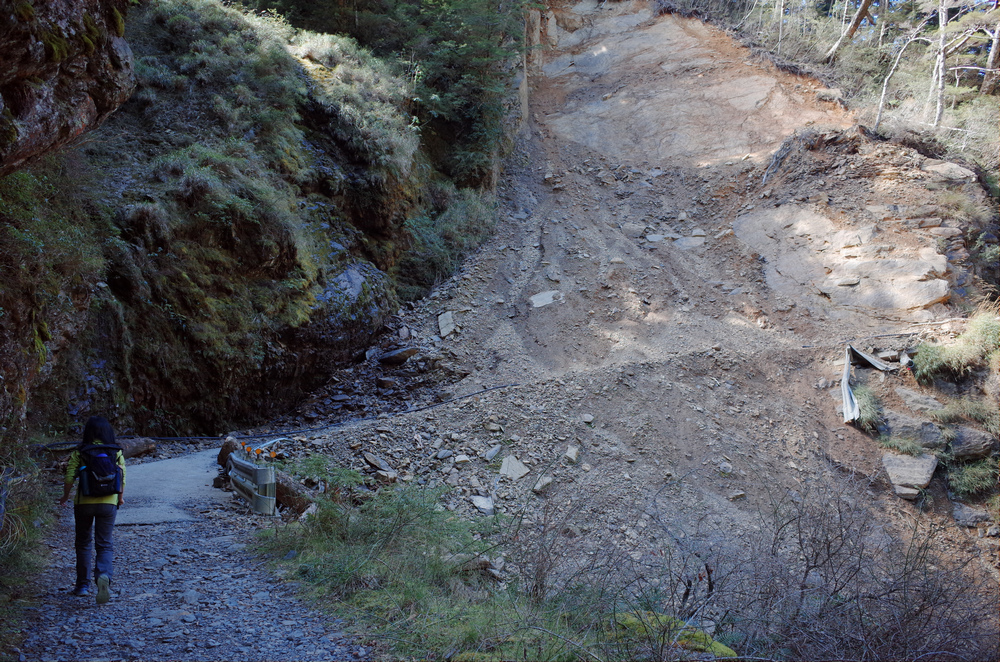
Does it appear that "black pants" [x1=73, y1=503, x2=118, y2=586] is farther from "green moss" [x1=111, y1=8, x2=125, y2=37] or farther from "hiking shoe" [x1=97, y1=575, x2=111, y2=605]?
"green moss" [x1=111, y1=8, x2=125, y2=37]

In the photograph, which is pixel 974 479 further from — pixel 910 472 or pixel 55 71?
pixel 55 71

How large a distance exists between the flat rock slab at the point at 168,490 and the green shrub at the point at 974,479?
33.6ft

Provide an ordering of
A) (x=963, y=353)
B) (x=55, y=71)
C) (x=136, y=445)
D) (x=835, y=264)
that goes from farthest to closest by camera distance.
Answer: (x=835, y=264) < (x=963, y=353) < (x=136, y=445) < (x=55, y=71)

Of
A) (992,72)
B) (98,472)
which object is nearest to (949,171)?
(992,72)

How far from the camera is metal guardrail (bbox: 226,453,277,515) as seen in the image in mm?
5473

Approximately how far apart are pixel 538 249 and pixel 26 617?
11.1 meters

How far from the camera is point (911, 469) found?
816cm

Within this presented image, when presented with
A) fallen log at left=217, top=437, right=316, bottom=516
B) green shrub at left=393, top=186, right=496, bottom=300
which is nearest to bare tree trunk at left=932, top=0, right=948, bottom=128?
green shrub at left=393, top=186, right=496, bottom=300

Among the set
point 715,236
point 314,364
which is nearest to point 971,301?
point 715,236

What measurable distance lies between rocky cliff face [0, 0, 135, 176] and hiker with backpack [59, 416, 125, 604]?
2.30 metres

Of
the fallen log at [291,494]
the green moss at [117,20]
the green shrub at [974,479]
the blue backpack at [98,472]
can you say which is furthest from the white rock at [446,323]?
the green shrub at [974,479]

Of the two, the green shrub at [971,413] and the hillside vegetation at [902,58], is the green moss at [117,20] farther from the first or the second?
the hillside vegetation at [902,58]

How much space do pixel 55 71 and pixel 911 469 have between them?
456 inches

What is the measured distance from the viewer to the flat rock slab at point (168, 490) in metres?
5.23
